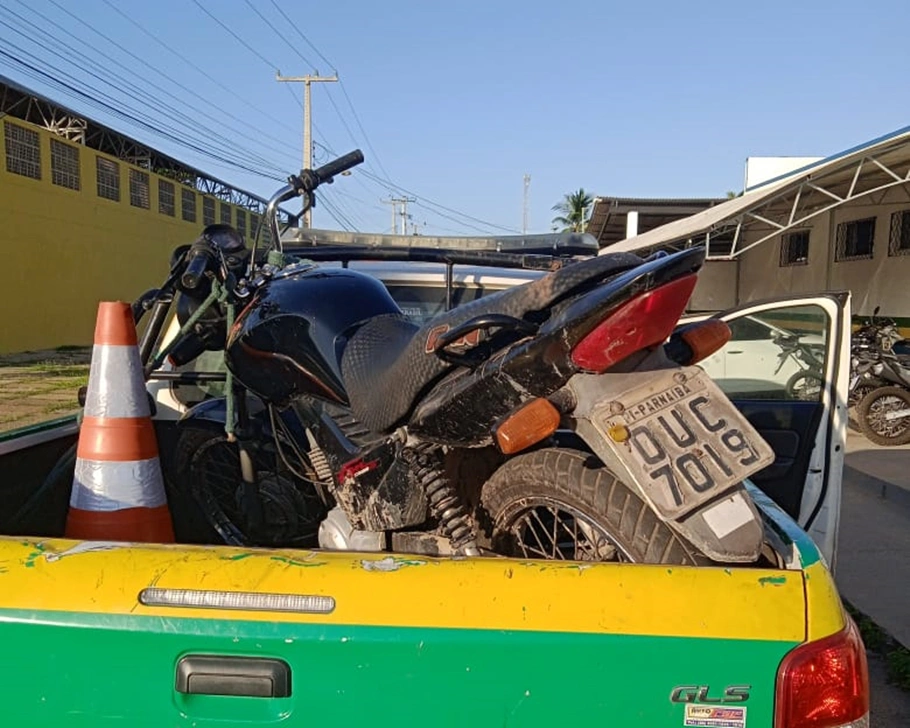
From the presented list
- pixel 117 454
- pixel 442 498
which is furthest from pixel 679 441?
pixel 117 454

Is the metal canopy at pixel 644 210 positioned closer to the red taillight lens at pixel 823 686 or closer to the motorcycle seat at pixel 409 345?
the motorcycle seat at pixel 409 345

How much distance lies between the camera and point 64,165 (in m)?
20.6

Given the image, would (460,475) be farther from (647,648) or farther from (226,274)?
(226,274)

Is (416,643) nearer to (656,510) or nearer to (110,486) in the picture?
(656,510)

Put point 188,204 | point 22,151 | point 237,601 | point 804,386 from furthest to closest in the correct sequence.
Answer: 1. point 188,204
2. point 22,151
3. point 804,386
4. point 237,601

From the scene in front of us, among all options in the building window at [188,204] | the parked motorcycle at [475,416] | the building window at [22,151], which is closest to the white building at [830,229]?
the parked motorcycle at [475,416]

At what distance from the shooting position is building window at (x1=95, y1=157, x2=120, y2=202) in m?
22.4

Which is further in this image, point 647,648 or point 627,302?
point 627,302

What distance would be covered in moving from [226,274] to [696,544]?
201cm

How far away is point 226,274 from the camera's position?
9.43 feet

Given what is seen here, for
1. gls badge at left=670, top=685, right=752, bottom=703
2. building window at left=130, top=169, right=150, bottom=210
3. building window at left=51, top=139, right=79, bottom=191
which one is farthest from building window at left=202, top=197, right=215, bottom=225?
gls badge at left=670, top=685, right=752, bottom=703

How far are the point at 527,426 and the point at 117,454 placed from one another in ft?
4.69

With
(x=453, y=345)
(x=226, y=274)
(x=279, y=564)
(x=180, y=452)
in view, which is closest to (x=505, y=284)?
(x=226, y=274)

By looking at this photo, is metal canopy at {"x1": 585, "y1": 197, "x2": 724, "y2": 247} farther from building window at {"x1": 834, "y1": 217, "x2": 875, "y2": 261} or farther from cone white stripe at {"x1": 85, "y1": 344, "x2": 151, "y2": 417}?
cone white stripe at {"x1": 85, "y1": 344, "x2": 151, "y2": 417}
